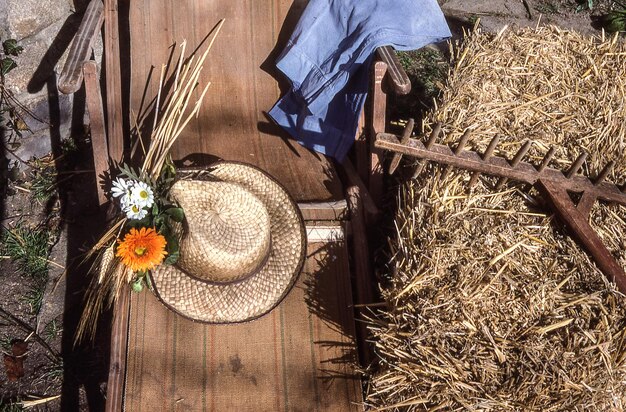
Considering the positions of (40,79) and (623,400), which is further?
(40,79)

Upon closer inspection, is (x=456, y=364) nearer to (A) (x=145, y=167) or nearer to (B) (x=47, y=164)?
(A) (x=145, y=167)

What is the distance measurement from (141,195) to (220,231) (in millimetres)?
398

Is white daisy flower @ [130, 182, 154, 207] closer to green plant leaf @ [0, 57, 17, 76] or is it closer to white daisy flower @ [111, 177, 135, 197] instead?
white daisy flower @ [111, 177, 135, 197]

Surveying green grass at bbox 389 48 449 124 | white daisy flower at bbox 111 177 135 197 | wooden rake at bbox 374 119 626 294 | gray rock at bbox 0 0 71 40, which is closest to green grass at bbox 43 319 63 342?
white daisy flower at bbox 111 177 135 197

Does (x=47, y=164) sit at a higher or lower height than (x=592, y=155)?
higher

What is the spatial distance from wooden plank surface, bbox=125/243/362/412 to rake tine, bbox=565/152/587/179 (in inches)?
41.3

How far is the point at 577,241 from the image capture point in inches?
95.2

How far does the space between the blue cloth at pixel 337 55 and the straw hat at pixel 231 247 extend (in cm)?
46

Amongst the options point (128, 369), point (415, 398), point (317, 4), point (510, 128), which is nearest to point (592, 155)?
point (510, 128)

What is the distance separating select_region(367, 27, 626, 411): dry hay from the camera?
2.16 meters

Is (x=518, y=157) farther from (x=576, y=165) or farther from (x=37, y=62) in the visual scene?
(x=37, y=62)

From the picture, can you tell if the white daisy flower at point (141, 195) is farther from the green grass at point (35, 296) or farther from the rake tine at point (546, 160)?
the rake tine at point (546, 160)

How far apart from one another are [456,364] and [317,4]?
71.5 inches

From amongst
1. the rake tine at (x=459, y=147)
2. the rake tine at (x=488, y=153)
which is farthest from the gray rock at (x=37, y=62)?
the rake tine at (x=488, y=153)
